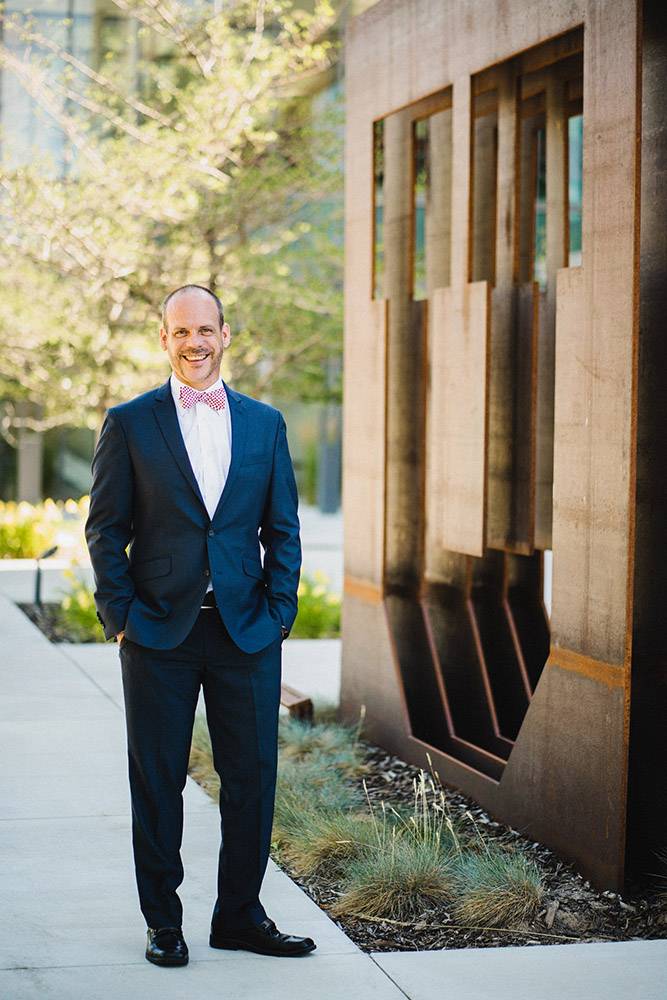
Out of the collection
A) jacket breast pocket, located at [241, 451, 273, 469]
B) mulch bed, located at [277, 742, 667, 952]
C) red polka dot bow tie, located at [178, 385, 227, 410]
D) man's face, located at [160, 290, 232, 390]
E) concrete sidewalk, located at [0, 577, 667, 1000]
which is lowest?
mulch bed, located at [277, 742, 667, 952]

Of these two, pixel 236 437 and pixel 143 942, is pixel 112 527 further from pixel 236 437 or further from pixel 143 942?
pixel 143 942

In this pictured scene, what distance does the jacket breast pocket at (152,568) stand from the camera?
181 inches

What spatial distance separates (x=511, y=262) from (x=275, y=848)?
10.5 feet

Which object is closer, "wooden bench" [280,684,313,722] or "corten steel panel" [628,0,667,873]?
"corten steel panel" [628,0,667,873]

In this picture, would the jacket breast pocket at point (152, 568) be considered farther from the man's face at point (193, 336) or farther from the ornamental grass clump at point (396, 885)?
the ornamental grass clump at point (396, 885)

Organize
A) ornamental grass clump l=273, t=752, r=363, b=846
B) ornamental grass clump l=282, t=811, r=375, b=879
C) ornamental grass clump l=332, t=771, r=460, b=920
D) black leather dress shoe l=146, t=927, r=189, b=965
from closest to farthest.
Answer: black leather dress shoe l=146, t=927, r=189, b=965
ornamental grass clump l=332, t=771, r=460, b=920
ornamental grass clump l=282, t=811, r=375, b=879
ornamental grass clump l=273, t=752, r=363, b=846

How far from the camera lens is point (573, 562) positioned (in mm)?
5840

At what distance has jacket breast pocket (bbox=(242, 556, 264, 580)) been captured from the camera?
4672 millimetres

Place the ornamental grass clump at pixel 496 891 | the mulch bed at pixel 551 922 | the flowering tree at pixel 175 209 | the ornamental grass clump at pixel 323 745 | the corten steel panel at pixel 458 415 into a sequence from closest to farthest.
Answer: the mulch bed at pixel 551 922 < the ornamental grass clump at pixel 496 891 < the corten steel panel at pixel 458 415 < the ornamental grass clump at pixel 323 745 < the flowering tree at pixel 175 209

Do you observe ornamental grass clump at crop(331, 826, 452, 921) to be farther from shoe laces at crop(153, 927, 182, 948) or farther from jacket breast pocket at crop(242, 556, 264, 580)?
jacket breast pocket at crop(242, 556, 264, 580)

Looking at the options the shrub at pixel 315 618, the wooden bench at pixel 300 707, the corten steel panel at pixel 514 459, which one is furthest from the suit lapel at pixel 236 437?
the shrub at pixel 315 618

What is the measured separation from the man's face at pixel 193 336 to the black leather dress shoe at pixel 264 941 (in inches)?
71.0

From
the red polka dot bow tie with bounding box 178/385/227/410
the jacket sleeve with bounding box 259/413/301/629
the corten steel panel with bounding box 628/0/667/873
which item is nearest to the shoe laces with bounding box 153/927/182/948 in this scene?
the jacket sleeve with bounding box 259/413/301/629

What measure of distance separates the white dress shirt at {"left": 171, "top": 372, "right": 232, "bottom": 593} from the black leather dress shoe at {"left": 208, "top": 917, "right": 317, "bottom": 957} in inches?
54.3
